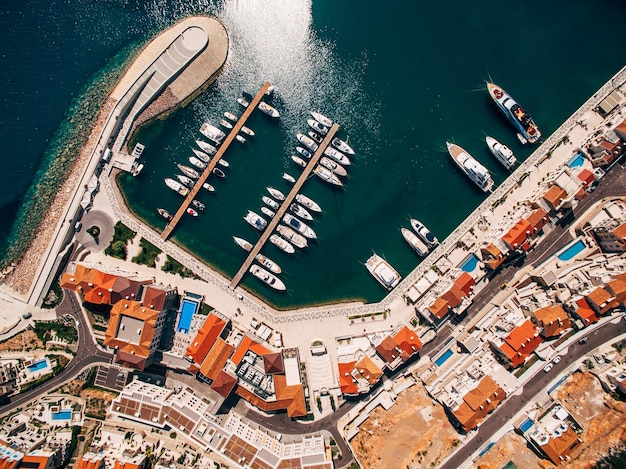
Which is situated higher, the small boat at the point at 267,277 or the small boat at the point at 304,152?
the small boat at the point at 304,152

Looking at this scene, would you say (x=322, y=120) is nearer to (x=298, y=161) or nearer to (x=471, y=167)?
(x=298, y=161)

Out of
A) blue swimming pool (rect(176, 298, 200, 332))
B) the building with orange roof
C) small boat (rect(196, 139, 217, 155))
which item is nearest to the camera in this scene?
the building with orange roof

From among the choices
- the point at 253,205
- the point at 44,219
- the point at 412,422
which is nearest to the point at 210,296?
the point at 253,205

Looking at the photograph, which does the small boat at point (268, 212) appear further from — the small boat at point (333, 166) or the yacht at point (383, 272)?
the yacht at point (383, 272)

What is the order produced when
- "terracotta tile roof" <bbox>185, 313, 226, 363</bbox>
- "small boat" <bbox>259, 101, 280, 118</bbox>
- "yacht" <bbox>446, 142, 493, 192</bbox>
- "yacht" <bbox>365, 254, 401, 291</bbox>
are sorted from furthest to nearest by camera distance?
"small boat" <bbox>259, 101, 280, 118</bbox> < "yacht" <bbox>365, 254, 401, 291</bbox> < "yacht" <bbox>446, 142, 493, 192</bbox> < "terracotta tile roof" <bbox>185, 313, 226, 363</bbox>

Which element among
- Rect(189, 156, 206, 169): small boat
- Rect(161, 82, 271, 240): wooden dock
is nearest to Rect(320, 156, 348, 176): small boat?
Rect(161, 82, 271, 240): wooden dock

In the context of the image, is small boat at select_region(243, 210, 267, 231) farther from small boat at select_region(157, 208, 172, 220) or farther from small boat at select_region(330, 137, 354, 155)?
small boat at select_region(330, 137, 354, 155)

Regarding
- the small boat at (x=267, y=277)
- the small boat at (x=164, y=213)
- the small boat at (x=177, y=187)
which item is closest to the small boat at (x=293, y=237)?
the small boat at (x=267, y=277)

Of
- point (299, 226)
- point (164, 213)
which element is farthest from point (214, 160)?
point (299, 226)
